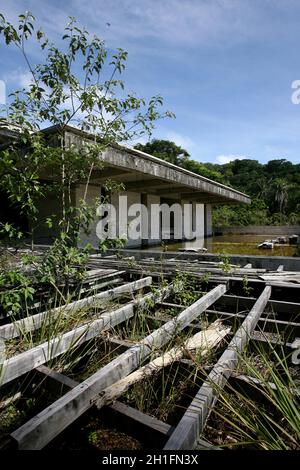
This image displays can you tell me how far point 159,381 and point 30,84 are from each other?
307 cm

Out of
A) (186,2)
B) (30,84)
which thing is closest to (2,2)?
(30,84)

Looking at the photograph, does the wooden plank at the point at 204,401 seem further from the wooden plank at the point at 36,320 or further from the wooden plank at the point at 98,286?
the wooden plank at the point at 98,286

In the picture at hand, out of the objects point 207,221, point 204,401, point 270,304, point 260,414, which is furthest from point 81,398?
point 207,221

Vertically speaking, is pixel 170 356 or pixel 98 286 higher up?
pixel 98 286

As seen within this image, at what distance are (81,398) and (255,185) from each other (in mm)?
47124

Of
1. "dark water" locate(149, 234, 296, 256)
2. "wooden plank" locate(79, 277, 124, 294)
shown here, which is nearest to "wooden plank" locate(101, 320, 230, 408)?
"wooden plank" locate(79, 277, 124, 294)

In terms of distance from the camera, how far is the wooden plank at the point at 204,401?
A: 129 cm

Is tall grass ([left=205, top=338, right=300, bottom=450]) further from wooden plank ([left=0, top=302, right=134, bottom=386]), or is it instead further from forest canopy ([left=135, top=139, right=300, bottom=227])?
forest canopy ([left=135, top=139, right=300, bottom=227])

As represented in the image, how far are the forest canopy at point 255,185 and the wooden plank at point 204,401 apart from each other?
2134 cm

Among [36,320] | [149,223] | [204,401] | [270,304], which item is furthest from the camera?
[149,223]

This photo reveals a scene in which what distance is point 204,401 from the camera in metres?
1.56

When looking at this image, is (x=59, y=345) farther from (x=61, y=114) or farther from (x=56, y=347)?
(x=61, y=114)

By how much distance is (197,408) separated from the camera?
1502 mm

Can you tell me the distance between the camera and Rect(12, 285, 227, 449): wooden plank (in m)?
1.30
